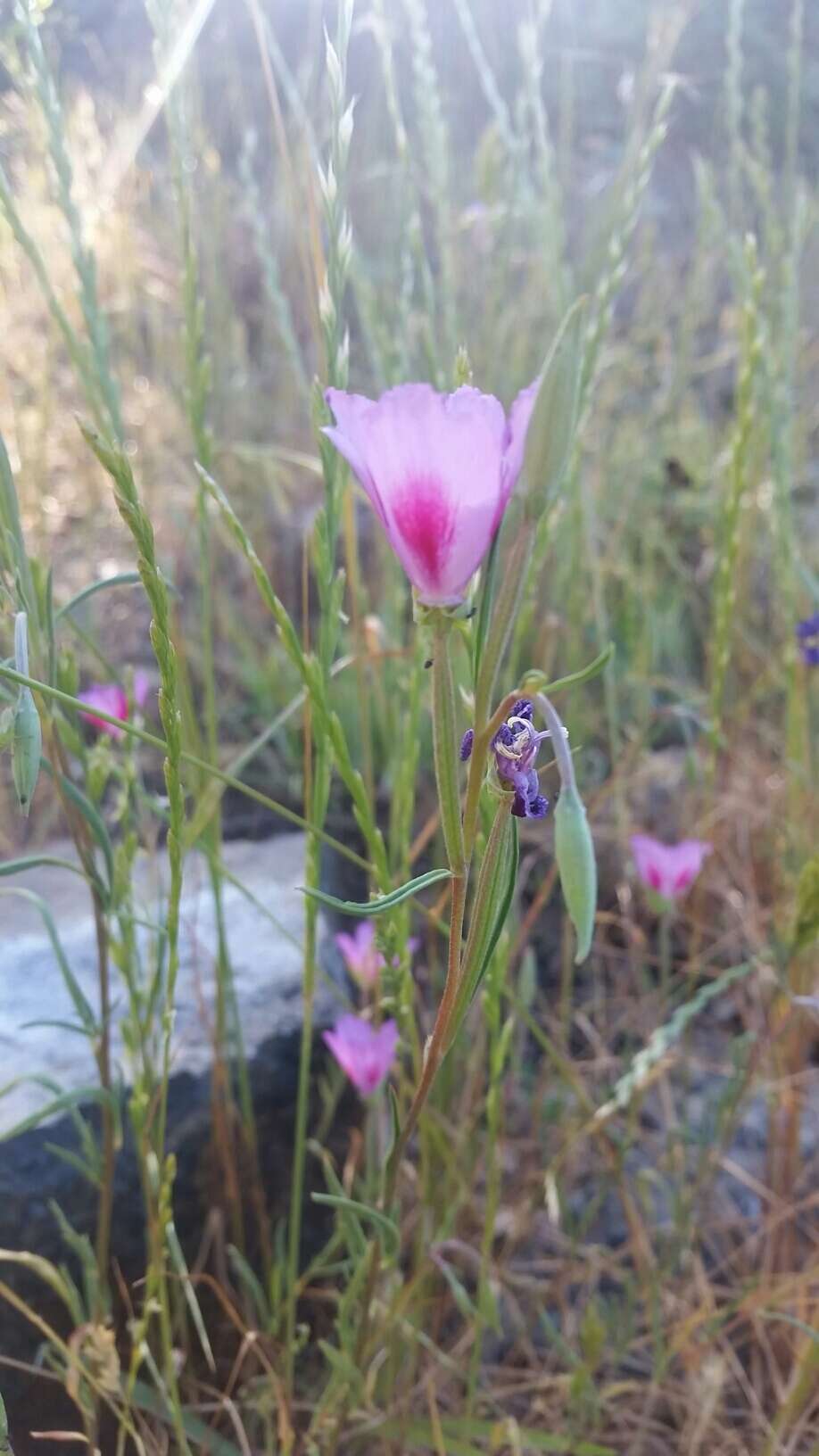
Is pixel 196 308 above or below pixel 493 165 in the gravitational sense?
below

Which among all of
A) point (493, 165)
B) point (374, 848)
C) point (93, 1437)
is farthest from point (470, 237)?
point (93, 1437)

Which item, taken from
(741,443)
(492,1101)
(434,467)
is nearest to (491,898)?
(434,467)

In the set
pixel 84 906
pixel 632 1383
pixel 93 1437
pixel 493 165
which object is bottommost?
pixel 632 1383

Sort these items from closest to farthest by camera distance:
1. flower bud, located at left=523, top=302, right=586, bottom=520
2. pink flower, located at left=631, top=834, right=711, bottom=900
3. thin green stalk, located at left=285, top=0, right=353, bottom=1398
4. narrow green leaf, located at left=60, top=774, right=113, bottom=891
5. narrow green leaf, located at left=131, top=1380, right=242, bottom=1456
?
flower bud, located at left=523, top=302, right=586, bottom=520, thin green stalk, located at left=285, top=0, right=353, bottom=1398, narrow green leaf, located at left=60, top=774, right=113, bottom=891, narrow green leaf, located at left=131, top=1380, right=242, bottom=1456, pink flower, located at left=631, top=834, right=711, bottom=900

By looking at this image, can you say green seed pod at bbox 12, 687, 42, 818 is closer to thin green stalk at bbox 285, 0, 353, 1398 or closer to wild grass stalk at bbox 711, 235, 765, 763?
thin green stalk at bbox 285, 0, 353, 1398

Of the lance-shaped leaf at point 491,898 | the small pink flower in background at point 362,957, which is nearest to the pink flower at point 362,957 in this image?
the small pink flower in background at point 362,957

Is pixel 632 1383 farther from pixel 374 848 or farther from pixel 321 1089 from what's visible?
pixel 374 848

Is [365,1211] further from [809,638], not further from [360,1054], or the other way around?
[809,638]

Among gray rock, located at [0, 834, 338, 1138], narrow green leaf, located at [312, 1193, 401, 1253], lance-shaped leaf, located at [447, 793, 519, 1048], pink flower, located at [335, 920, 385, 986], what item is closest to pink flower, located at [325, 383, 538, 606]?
lance-shaped leaf, located at [447, 793, 519, 1048]
